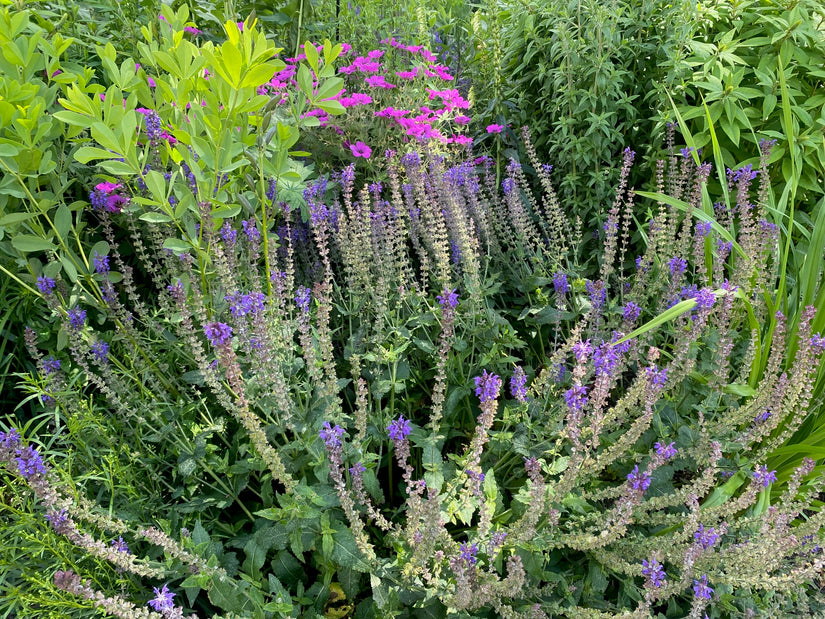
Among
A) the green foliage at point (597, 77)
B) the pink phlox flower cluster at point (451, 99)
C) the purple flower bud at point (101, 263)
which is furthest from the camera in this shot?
the pink phlox flower cluster at point (451, 99)

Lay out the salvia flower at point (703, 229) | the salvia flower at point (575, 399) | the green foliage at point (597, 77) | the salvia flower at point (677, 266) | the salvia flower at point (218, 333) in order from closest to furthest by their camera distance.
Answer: the salvia flower at point (218, 333) < the salvia flower at point (575, 399) < the salvia flower at point (677, 266) < the salvia flower at point (703, 229) < the green foliage at point (597, 77)

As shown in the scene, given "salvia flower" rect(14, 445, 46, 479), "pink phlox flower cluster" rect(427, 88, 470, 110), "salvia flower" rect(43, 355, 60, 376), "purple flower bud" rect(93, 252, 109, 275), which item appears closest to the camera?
"salvia flower" rect(14, 445, 46, 479)

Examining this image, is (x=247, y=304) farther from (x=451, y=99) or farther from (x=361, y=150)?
(x=451, y=99)

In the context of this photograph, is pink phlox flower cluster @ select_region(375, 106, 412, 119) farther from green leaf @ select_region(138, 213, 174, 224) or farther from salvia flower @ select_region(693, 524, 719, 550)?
salvia flower @ select_region(693, 524, 719, 550)

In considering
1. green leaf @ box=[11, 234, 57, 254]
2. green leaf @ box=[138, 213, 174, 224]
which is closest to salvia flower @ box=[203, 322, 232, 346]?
green leaf @ box=[138, 213, 174, 224]

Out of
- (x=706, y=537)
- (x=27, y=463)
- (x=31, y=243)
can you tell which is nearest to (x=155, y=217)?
(x=31, y=243)

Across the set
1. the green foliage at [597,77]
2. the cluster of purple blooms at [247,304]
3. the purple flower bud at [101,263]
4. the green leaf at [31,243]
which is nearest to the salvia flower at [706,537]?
the cluster of purple blooms at [247,304]

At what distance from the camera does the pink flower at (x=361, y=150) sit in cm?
358

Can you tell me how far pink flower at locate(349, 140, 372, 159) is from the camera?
3.58 metres

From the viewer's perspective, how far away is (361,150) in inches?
143

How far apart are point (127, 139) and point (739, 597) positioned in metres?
2.58

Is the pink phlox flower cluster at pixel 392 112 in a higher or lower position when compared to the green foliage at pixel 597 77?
lower

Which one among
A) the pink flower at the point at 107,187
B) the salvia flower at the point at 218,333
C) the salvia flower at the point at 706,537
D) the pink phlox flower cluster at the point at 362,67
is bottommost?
the salvia flower at the point at 706,537

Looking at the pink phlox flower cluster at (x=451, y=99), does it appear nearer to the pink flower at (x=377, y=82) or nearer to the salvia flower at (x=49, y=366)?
the pink flower at (x=377, y=82)
